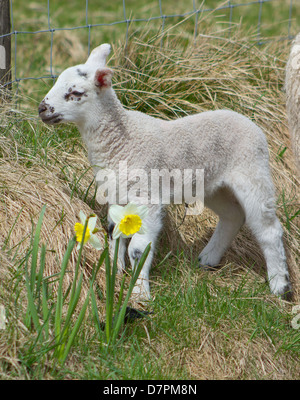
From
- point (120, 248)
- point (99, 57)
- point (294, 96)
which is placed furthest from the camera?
point (294, 96)

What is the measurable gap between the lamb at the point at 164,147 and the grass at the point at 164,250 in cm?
24

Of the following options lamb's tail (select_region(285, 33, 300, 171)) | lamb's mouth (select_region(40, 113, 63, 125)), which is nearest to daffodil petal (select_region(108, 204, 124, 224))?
lamb's mouth (select_region(40, 113, 63, 125))

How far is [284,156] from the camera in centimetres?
420

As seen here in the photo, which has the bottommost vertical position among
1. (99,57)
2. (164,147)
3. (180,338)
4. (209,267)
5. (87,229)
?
(209,267)

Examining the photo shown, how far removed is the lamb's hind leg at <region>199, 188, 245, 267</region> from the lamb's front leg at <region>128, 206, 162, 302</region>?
0.52 meters

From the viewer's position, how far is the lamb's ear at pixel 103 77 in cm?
302

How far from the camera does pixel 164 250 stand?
362 centimetres

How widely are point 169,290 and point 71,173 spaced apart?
3.03ft

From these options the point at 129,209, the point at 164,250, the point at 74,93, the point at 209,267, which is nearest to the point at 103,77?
the point at 74,93

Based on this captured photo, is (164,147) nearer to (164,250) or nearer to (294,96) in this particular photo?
(164,250)

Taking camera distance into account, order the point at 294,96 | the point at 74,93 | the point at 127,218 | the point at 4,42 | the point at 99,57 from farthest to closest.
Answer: the point at 4,42, the point at 294,96, the point at 99,57, the point at 74,93, the point at 127,218

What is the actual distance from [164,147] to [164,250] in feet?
2.30

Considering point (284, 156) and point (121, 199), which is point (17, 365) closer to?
point (121, 199)

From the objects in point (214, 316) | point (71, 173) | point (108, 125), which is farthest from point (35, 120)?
point (214, 316)
